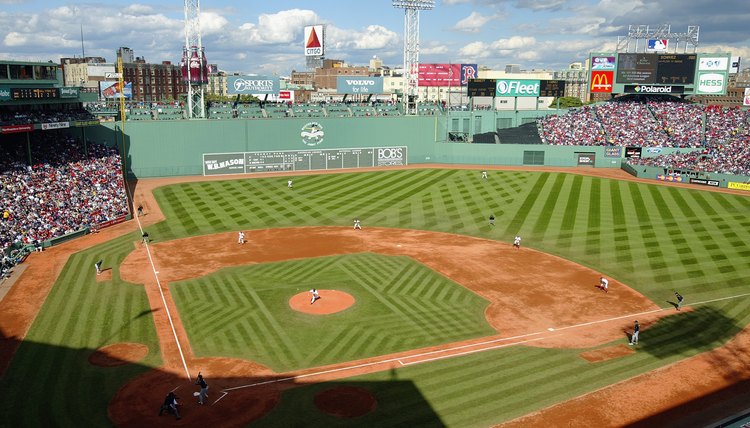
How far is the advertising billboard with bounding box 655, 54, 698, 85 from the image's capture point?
3418 inches

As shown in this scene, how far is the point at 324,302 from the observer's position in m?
35.2

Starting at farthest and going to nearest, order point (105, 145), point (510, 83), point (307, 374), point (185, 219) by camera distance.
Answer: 1. point (510, 83)
2. point (105, 145)
3. point (185, 219)
4. point (307, 374)

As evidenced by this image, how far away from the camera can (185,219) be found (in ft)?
184

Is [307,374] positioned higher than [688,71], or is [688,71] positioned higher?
[688,71]

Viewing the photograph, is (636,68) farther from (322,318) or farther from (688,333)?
(322,318)

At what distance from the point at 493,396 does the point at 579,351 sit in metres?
7.09

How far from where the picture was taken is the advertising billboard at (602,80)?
89.9 metres

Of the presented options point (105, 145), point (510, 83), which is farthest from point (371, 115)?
point (105, 145)

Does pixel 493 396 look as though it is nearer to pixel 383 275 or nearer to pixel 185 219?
pixel 383 275

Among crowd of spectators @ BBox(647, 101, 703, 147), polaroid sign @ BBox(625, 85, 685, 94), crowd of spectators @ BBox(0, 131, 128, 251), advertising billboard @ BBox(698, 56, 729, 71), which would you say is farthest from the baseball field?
advertising billboard @ BBox(698, 56, 729, 71)

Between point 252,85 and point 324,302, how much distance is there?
5432 cm

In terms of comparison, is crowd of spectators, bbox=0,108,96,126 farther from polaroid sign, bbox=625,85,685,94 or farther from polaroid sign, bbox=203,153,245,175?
polaroid sign, bbox=625,85,685,94

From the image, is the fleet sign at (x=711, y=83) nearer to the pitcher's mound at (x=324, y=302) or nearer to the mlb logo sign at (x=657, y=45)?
the mlb logo sign at (x=657, y=45)

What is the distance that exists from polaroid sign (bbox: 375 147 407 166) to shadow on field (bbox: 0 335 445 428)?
60.4 meters
